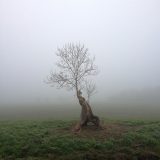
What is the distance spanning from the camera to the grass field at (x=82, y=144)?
99.8 feet

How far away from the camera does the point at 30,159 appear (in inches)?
1137

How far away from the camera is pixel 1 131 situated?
1542 inches

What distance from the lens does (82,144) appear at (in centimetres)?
3234

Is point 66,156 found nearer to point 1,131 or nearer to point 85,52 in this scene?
point 1,131

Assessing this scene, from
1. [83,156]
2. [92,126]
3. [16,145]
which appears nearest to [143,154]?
[83,156]

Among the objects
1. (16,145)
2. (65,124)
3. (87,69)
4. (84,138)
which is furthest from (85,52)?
(16,145)

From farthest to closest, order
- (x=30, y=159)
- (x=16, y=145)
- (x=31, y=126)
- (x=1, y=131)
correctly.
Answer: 1. (x=31, y=126)
2. (x=1, y=131)
3. (x=16, y=145)
4. (x=30, y=159)

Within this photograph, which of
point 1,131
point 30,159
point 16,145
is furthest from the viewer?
point 1,131

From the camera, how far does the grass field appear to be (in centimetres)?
3042

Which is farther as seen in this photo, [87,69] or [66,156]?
[87,69]

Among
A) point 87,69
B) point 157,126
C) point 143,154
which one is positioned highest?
point 87,69

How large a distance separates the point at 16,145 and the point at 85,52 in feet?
58.2

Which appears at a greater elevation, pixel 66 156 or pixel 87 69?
pixel 87 69

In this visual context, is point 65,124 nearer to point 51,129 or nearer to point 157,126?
point 51,129
